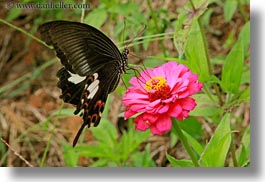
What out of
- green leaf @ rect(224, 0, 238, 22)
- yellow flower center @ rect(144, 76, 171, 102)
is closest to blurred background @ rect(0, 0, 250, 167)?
green leaf @ rect(224, 0, 238, 22)

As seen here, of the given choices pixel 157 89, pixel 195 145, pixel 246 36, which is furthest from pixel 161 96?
pixel 246 36

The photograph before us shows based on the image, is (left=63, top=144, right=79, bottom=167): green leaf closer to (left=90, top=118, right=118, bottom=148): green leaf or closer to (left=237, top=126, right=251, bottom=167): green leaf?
(left=90, top=118, right=118, bottom=148): green leaf

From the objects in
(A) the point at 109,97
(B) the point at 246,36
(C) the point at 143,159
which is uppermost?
(B) the point at 246,36

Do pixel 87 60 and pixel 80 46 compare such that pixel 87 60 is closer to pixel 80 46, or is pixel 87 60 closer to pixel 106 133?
pixel 80 46

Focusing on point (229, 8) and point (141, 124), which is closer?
point (141, 124)

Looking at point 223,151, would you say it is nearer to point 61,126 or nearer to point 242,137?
point 242,137

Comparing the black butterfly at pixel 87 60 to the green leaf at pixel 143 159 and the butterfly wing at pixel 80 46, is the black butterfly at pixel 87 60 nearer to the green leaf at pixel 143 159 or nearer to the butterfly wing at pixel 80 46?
the butterfly wing at pixel 80 46
